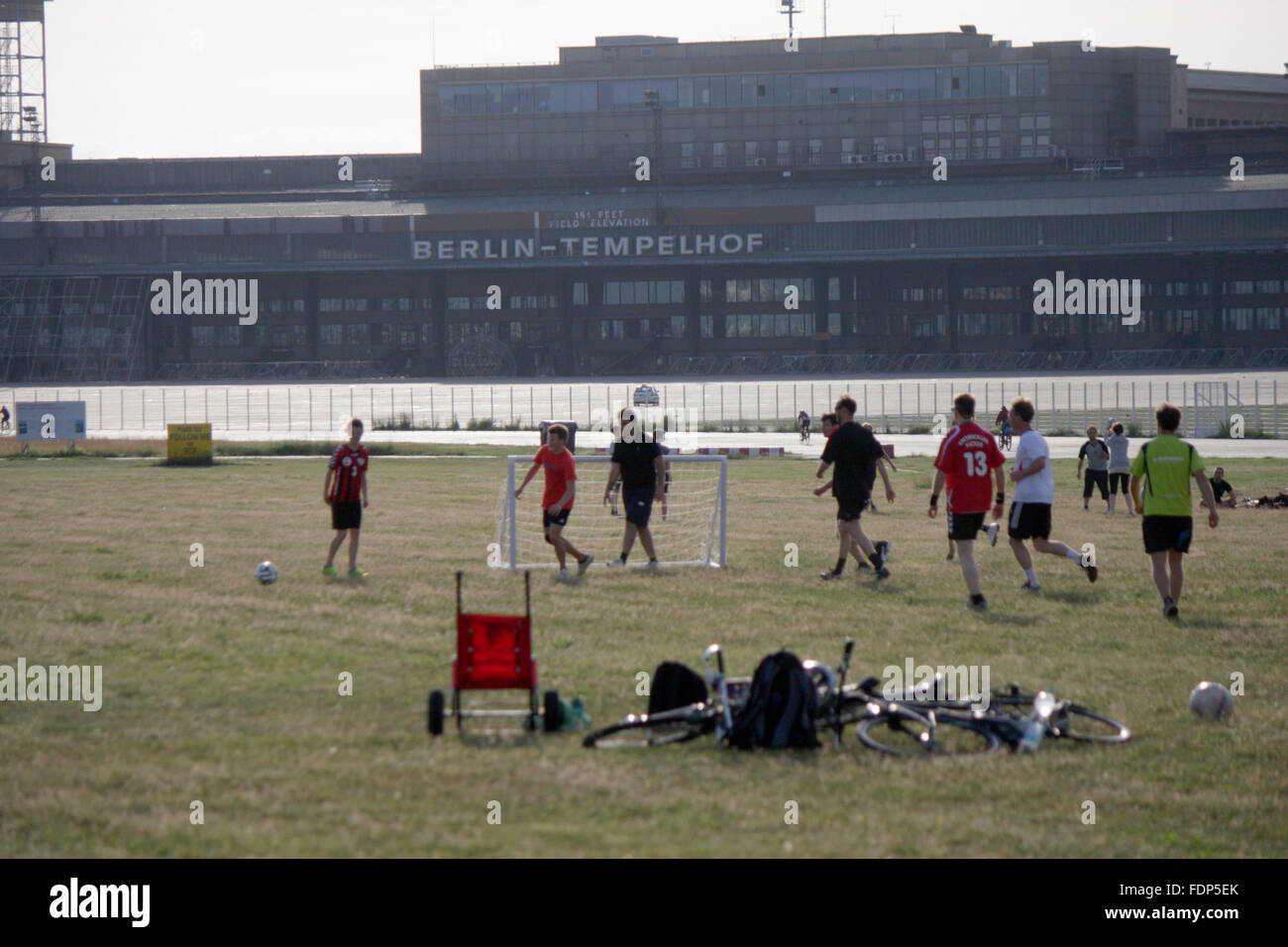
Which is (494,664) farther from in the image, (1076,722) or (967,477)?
(967,477)

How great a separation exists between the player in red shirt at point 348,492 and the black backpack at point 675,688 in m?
7.54

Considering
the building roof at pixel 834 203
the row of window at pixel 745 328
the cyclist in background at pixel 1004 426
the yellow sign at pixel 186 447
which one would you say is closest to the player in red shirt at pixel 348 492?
the yellow sign at pixel 186 447

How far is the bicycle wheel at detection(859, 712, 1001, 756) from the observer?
8391 millimetres

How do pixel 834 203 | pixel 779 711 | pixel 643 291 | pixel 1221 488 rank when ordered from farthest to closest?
pixel 643 291, pixel 834 203, pixel 1221 488, pixel 779 711

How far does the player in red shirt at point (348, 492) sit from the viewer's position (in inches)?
618

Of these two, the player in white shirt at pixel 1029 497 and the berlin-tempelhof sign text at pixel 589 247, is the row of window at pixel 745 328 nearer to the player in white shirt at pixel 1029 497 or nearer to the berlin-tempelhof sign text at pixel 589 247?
the berlin-tempelhof sign text at pixel 589 247

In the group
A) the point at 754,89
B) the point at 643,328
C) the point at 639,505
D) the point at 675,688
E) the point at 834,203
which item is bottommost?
the point at 675,688

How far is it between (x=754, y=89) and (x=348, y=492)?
78012 millimetres

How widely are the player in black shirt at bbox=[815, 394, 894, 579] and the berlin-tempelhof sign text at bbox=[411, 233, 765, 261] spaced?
63375 millimetres

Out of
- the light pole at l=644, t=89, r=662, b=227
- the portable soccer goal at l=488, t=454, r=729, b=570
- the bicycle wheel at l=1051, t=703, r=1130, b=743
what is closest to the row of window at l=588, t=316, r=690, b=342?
the light pole at l=644, t=89, r=662, b=227

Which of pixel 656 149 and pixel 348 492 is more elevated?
pixel 656 149

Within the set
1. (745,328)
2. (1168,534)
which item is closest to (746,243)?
(745,328)

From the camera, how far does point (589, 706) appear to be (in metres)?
9.35

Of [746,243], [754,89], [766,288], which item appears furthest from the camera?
[754,89]
